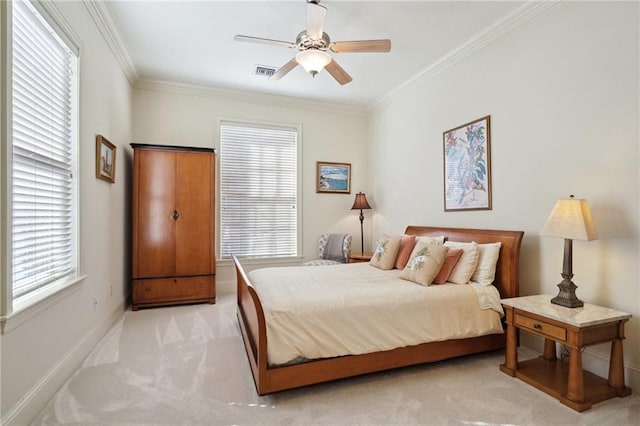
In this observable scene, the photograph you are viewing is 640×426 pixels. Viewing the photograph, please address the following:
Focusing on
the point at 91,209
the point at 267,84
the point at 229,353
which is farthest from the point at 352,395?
the point at 267,84

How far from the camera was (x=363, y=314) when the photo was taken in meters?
2.25

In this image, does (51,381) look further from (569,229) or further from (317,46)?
(569,229)

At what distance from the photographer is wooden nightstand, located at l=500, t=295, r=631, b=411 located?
1.95 m

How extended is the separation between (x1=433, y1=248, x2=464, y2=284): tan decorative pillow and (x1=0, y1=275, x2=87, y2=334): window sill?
2734mm

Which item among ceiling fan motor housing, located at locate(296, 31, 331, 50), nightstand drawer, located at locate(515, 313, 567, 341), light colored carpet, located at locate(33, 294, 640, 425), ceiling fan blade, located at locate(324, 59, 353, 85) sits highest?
ceiling fan motor housing, located at locate(296, 31, 331, 50)

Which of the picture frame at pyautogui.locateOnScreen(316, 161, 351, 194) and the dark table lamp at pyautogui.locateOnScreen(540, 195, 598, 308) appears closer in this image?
the dark table lamp at pyautogui.locateOnScreen(540, 195, 598, 308)

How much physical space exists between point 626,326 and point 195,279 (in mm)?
4119

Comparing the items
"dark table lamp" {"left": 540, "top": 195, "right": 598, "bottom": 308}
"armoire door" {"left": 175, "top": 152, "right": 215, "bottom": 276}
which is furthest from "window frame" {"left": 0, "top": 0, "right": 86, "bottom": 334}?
"dark table lamp" {"left": 540, "top": 195, "right": 598, "bottom": 308}

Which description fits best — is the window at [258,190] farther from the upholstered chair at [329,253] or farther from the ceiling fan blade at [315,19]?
the ceiling fan blade at [315,19]

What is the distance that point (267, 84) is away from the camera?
4.44 metres

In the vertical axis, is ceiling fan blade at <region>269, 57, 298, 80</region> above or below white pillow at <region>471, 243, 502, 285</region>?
above

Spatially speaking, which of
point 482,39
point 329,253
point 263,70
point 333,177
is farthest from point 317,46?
point 329,253

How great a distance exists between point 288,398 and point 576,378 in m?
1.76

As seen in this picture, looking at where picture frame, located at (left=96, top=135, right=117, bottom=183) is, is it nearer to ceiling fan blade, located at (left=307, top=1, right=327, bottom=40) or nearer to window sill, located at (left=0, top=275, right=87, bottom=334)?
window sill, located at (left=0, top=275, right=87, bottom=334)
